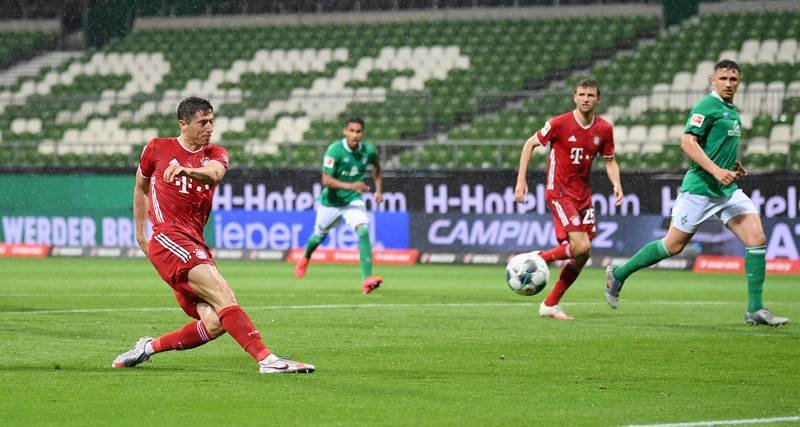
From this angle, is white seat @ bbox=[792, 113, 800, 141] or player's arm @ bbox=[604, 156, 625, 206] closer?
player's arm @ bbox=[604, 156, 625, 206]

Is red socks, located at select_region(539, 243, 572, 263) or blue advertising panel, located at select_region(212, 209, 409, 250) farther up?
red socks, located at select_region(539, 243, 572, 263)

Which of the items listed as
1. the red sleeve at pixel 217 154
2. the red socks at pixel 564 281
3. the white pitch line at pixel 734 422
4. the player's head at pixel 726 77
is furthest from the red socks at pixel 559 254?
the white pitch line at pixel 734 422

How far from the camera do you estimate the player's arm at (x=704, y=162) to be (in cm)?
1313

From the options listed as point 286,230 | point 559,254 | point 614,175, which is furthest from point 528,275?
point 286,230

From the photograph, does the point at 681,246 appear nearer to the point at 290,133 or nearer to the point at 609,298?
the point at 609,298

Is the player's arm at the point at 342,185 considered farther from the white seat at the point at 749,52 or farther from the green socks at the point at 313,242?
the white seat at the point at 749,52

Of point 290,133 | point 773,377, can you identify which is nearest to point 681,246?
point 773,377

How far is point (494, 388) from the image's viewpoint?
9.11m

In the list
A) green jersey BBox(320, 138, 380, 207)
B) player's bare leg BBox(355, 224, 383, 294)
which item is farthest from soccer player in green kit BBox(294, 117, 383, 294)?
player's bare leg BBox(355, 224, 383, 294)

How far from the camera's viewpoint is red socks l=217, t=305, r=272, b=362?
9.55 m

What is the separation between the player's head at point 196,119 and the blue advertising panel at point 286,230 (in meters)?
18.3

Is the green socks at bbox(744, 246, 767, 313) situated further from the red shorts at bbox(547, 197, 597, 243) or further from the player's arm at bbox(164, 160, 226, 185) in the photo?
the player's arm at bbox(164, 160, 226, 185)

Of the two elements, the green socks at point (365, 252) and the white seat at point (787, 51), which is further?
the white seat at point (787, 51)

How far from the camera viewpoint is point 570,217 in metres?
14.8
